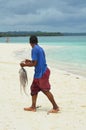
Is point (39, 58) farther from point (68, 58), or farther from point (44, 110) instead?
point (68, 58)

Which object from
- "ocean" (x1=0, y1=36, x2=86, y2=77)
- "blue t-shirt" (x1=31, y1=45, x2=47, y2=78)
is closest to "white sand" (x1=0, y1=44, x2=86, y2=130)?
"blue t-shirt" (x1=31, y1=45, x2=47, y2=78)

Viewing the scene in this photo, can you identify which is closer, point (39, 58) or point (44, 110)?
point (39, 58)

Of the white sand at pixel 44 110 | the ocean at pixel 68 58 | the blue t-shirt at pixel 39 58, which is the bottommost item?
the ocean at pixel 68 58

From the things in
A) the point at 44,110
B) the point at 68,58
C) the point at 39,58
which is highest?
the point at 39,58

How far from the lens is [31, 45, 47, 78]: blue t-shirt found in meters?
8.03

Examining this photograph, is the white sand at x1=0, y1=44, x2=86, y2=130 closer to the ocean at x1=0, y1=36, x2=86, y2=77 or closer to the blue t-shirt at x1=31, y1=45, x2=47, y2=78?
the blue t-shirt at x1=31, y1=45, x2=47, y2=78

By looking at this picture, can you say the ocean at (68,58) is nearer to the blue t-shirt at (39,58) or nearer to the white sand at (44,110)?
the white sand at (44,110)

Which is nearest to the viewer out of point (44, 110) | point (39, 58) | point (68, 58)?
point (39, 58)

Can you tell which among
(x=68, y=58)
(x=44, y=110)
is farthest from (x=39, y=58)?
(x=68, y=58)

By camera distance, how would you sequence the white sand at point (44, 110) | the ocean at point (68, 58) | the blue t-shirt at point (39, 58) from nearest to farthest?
the white sand at point (44, 110)
the blue t-shirt at point (39, 58)
the ocean at point (68, 58)

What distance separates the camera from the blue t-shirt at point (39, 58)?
8031 millimetres

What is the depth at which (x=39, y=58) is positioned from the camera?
26.5 ft

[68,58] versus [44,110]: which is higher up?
[44,110]

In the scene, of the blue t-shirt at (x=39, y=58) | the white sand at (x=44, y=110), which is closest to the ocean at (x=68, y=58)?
the white sand at (x=44, y=110)
